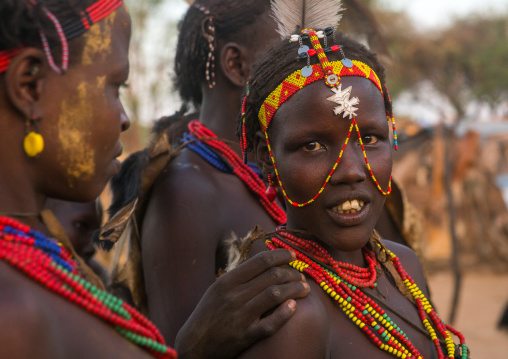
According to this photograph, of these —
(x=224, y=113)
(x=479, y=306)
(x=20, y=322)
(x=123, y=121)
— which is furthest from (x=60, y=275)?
(x=479, y=306)

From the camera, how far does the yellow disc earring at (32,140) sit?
1.53m

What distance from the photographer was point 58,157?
1.58m

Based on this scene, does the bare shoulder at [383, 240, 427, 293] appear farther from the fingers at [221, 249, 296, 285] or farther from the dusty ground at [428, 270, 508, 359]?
the dusty ground at [428, 270, 508, 359]

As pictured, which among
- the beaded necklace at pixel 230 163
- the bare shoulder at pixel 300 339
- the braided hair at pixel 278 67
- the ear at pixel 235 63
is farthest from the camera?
the ear at pixel 235 63

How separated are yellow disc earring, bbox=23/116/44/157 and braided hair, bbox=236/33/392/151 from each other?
940mm

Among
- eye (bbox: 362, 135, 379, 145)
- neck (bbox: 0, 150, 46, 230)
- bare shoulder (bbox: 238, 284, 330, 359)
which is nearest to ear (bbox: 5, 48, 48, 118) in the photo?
neck (bbox: 0, 150, 46, 230)

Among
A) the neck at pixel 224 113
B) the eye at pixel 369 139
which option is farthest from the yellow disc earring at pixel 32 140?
the neck at pixel 224 113

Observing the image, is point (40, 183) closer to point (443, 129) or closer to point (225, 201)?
point (225, 201)

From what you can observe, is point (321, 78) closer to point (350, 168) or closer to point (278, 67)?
point (278, 67)

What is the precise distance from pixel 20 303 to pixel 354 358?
1088 millimetres

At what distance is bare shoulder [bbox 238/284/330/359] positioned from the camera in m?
1.89

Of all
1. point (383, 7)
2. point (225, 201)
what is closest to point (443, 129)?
point (225, 201)

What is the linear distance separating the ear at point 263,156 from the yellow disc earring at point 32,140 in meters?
0.96

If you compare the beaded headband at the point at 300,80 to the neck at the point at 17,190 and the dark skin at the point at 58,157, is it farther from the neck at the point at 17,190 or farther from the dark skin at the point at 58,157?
the neck at the point at 17,190
